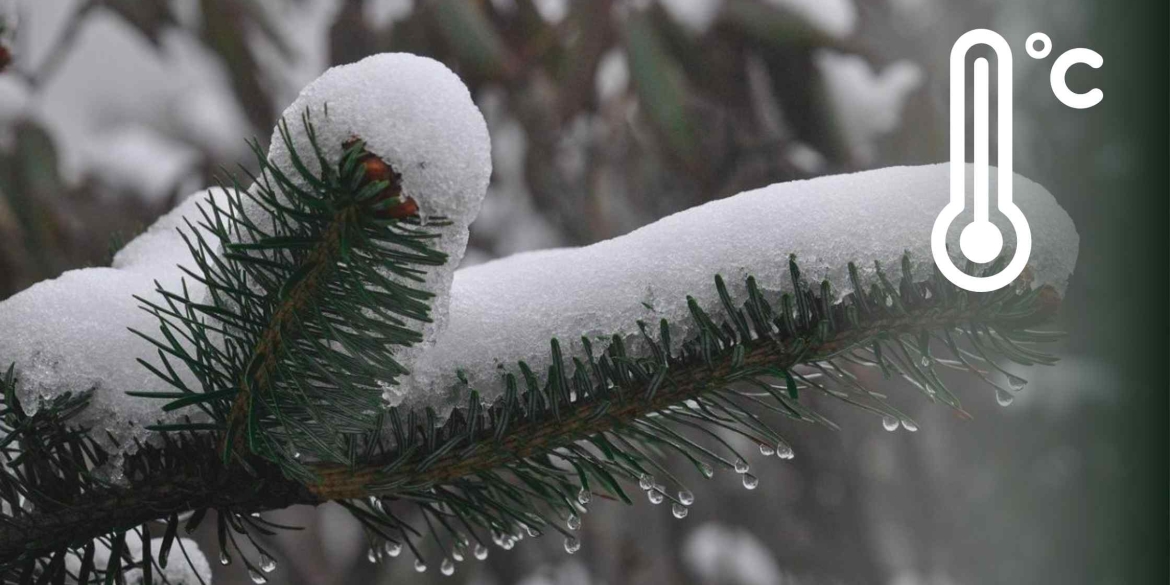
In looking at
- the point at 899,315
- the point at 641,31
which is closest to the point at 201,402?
the point at 899,315

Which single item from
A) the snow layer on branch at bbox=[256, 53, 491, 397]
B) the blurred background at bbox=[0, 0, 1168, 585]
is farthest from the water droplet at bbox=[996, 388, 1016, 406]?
the blurred background at bbox=[0, 0, 1168, 585]

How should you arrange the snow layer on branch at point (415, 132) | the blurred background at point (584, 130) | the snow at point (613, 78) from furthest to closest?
1. the snow at point (613, 78)
2. the blurred background at point (584, 130)
3. the snow layer on branch at point (415, 132)

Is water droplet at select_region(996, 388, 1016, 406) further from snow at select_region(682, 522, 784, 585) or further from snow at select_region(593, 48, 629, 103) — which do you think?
snow at select_region(682, 522, 784, 585)

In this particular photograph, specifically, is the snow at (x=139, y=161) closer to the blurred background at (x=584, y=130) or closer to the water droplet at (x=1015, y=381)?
the blurred background at (x=584, y=130)

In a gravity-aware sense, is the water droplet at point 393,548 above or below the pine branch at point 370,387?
below

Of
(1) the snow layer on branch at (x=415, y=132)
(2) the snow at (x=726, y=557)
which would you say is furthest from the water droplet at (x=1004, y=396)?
(2) the snow at (x=726, y=557)

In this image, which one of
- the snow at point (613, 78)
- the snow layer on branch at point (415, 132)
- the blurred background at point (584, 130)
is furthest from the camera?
the snow at point (613, 78)
